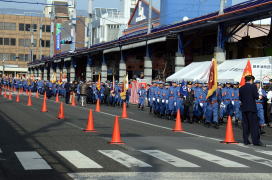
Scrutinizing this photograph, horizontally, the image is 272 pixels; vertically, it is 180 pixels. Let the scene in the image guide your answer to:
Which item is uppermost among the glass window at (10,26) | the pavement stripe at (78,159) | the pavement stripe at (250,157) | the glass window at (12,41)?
the glass window at (10,26)

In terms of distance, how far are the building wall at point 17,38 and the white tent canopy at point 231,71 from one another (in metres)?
111

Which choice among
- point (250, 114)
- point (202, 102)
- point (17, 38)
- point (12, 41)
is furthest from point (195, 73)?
point (17, 38)

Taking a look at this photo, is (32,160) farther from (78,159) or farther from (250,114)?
(250,114)

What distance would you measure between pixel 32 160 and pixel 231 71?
69.3 feet

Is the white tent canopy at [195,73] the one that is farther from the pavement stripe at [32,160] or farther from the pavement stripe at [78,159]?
the pavement stripe at [32,160]

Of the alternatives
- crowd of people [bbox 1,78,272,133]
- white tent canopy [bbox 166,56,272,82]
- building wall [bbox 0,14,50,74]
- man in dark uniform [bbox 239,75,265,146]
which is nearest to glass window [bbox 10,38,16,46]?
building wall [bbox 0,14,50,74]

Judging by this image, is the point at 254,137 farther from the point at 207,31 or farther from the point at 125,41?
the point at 125,41

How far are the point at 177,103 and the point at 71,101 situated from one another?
1826 cm

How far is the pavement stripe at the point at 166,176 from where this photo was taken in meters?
9.67

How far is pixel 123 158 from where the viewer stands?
39.9 ft

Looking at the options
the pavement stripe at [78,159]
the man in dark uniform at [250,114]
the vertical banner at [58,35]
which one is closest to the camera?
the pavement stripe at [78,159]

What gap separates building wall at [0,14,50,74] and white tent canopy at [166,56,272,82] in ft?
363

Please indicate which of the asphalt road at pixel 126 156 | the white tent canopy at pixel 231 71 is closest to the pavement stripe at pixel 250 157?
the asphalt road at pixel 126 156

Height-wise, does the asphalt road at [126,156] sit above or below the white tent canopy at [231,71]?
below
